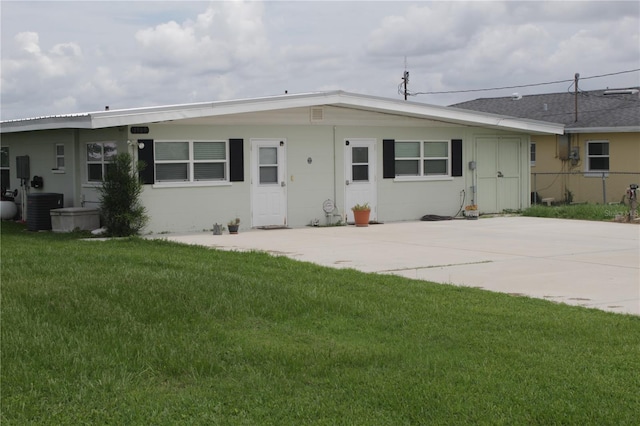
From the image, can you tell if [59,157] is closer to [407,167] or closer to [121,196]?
[121,196]

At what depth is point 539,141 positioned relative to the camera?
101ft

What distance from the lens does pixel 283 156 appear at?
21141 mm

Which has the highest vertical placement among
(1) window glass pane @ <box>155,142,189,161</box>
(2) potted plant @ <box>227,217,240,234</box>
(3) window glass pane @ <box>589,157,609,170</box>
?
(1) window glass pane @ <box>155,142,189,161</box>

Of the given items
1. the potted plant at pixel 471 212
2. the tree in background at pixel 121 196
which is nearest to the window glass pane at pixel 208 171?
the tree in background at pixel 121 196

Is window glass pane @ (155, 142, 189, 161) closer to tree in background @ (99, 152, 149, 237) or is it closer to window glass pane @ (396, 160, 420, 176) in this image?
tree in background @ (99, 152, 149, 237)

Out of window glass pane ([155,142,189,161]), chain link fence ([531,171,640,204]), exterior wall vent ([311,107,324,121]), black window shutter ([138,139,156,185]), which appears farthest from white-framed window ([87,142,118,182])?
chain link fence ([531,171,640,204])

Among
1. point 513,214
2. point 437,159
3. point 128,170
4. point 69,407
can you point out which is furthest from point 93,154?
point 69,407

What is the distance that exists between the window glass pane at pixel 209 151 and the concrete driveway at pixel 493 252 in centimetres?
183

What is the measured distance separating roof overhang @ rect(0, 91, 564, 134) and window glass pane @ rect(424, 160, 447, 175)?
1.14 meters

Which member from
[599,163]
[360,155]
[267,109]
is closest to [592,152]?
[599,163]

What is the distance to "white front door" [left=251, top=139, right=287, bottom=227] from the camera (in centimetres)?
2081

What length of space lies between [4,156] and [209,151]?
9.06 meters

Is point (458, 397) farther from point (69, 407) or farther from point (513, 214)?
point (513, 214)

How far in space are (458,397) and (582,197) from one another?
24.3 metres
